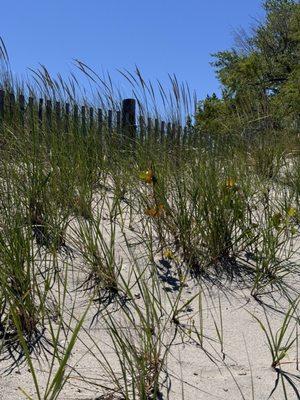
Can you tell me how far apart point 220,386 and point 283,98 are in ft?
55.0

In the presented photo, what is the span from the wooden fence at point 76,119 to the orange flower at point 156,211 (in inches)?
37.1

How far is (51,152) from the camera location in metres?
3.44

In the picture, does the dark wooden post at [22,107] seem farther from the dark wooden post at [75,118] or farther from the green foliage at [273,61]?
the green foliage at [273,61]

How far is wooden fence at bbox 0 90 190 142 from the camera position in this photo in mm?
3834

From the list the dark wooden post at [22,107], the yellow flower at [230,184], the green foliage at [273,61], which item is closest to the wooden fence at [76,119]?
the dark wooden post at [22,107]

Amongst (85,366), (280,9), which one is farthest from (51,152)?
(280,9)

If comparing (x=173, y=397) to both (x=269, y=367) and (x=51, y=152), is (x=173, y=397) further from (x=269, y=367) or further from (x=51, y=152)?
(x=51, y=152)

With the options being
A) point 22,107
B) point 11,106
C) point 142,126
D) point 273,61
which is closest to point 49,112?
point 22,107

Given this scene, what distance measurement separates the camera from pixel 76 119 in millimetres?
4082

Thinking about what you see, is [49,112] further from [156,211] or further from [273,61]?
[273,61]

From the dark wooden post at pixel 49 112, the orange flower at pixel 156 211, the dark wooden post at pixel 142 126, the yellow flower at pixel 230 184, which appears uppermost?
the dark wooden post at pixel 49 112

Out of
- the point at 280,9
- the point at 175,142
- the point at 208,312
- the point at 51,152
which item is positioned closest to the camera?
the point at 208,312

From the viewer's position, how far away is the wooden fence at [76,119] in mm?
3834

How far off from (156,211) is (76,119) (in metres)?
1.27
